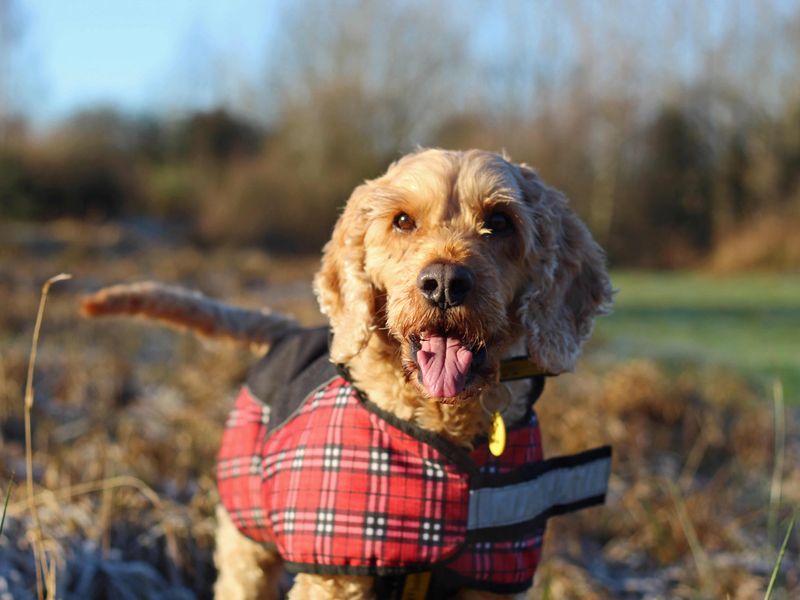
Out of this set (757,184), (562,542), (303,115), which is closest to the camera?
(562,542)

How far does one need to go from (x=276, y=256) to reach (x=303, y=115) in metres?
5.86

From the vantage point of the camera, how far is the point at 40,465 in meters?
4.23

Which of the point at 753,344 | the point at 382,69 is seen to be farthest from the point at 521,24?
the point at 753,344

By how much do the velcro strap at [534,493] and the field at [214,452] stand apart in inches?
28.9

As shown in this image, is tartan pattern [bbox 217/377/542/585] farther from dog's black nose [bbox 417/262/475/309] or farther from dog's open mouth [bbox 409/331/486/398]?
dog's black nose [bbox 417/262/475/309]

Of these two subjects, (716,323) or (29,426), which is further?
(716,323)

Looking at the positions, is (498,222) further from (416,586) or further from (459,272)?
(416,586)


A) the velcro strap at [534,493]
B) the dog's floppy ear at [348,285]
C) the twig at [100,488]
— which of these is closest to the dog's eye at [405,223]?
the dog's floppy ear at [348,285]

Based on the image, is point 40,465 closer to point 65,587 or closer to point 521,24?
point 65,587

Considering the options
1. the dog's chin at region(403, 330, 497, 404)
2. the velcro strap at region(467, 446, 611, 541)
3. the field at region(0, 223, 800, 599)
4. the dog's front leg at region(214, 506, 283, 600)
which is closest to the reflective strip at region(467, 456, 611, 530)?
the velcro strap at region(467, 446, 611, 541)

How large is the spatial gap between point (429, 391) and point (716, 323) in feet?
36.3

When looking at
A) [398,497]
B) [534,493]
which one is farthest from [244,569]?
[534,493]

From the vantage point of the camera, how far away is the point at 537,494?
262cm

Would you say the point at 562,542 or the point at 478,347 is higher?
the point at 478,347
